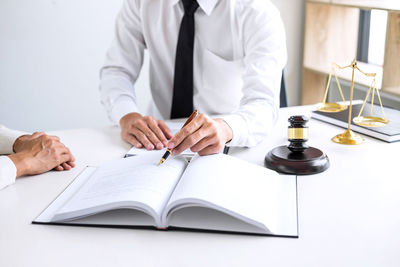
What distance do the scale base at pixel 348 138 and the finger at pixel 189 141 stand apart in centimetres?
47

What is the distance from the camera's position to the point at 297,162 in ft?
4.11

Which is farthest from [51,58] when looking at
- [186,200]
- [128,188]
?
[186,200]

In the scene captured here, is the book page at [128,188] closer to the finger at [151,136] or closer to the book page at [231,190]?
the book page at [231,190]

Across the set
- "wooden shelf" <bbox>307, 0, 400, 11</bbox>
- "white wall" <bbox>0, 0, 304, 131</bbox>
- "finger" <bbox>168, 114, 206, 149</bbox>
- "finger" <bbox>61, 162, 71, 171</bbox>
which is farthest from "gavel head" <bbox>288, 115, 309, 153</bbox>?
"white wall" <bbox>0, 0, 304, 131</bbox>

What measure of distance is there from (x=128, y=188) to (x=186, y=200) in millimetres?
144

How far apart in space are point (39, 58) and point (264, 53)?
1839mm

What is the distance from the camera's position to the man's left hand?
1.24 meters

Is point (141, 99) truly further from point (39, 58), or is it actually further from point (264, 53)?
point (264, 53)

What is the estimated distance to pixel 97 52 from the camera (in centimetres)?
311

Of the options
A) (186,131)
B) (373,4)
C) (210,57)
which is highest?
(373,4)

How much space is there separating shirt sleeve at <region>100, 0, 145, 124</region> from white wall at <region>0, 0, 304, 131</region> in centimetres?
119

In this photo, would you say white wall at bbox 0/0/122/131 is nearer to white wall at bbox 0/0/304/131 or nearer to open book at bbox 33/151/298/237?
white wall at bbox 0/0/304/131

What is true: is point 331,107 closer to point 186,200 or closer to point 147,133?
point 147,133

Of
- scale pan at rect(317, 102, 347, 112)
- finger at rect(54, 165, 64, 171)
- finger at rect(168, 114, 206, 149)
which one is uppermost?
finger at rect(168, 114, 206, 149)
